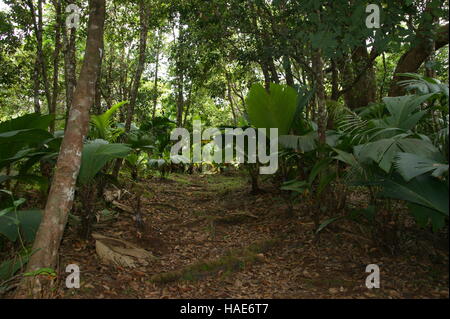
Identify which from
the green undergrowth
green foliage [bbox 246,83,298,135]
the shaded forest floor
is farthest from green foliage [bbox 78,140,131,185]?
green foliage [bbox 246,83,298,135]

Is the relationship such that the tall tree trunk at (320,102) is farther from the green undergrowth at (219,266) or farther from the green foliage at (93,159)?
the green foliage at (93,159)

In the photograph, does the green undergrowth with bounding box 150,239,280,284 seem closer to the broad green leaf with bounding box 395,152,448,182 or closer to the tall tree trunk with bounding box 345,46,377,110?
the broad green leaf with bounding box 395,152,448,182

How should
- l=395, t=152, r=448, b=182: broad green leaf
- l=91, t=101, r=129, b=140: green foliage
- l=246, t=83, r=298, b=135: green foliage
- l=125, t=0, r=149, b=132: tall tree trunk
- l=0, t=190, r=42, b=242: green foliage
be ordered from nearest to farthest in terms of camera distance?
l=395, t=152, r=448, b=182: broad green leaf → l=0, t=190, r=42, b=242: green foliage → l=246, t=83, r=298, b=135: green foliage → l=91, t=101, r=129, b=140: green foliage → l=125, t=0, r=149, b=132: tall tree trunk

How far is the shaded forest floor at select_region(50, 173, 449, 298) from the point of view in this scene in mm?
2459

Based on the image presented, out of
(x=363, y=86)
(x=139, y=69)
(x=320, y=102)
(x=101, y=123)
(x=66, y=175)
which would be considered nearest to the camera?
(x=66, y=175)

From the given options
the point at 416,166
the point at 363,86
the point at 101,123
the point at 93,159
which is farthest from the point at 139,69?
the point at 416,166

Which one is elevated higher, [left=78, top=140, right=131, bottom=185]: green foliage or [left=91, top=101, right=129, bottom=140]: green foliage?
[left=91, top=101, right=129, bottom=140]: green foliage

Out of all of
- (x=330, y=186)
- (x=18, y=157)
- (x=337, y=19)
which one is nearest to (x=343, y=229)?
(x=330, y=186)

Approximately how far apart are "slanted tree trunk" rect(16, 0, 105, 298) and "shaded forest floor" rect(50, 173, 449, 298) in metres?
0.24

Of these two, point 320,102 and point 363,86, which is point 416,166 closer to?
point 320,102

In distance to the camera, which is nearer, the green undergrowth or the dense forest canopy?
the dense forest canopy

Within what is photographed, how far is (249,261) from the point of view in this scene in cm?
333

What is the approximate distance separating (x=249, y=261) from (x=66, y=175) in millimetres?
1788

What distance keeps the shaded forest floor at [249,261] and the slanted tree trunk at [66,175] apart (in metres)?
0.24
